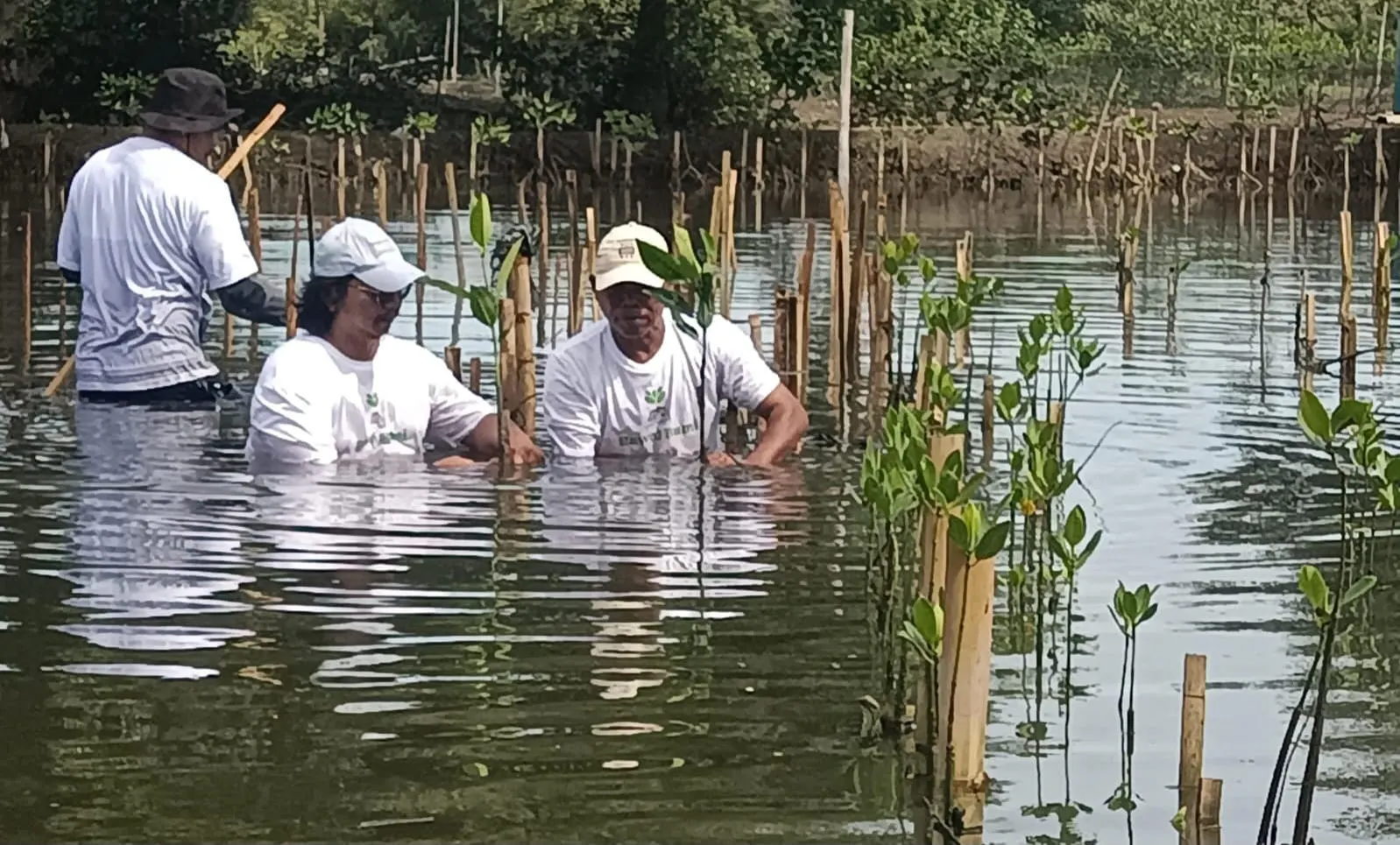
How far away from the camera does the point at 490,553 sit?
9.48 m

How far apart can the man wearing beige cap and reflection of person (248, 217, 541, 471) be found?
1.05 feet

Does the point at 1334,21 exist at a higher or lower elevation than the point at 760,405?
higher

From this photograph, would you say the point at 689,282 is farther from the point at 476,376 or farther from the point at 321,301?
the point at 476,376

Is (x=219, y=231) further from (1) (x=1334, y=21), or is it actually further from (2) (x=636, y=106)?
(1) (x=1334, y=21)

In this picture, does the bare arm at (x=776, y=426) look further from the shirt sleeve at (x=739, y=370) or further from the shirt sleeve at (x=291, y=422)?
→ the shirt sleeve at (x=291, y=422)

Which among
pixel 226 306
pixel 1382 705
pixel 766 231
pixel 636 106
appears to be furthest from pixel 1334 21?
pixel 1382 705

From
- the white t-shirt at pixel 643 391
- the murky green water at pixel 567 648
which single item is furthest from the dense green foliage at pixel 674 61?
the white t-shirt at pixel 643 391

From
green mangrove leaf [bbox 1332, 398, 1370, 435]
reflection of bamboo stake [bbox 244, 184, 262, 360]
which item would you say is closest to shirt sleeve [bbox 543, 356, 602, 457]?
green mangrove leaf [bbox 1332, 398, 1370, 435]

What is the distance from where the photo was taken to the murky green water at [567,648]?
6.04 metres

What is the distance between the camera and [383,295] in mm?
9602

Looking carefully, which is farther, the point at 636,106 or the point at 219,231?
the point at 636,106

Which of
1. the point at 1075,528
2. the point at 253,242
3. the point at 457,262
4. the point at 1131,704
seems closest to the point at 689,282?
the point at 1075,528

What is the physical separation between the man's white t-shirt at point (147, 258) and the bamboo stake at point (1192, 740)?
715 centimetres

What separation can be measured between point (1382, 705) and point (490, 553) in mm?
3539
